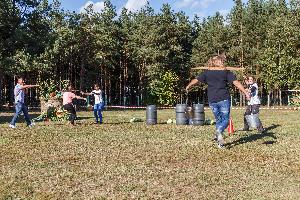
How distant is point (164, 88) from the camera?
59.1 meters

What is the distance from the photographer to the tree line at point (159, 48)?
53938mm

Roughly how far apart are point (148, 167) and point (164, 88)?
4945 centimetres

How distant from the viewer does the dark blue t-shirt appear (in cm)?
1205

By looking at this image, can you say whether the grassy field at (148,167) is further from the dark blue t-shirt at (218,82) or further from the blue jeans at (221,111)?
the dark blue t-shirt at (218,82)

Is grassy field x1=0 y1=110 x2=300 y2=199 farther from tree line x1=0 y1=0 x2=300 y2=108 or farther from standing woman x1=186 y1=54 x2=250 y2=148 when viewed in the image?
tree line x1=0 y1=0 x2=300 y2=108

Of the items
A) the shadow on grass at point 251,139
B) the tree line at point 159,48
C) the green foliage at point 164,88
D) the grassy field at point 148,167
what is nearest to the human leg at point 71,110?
the grassy field at point 148,167

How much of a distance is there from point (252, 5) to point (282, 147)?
178 feet

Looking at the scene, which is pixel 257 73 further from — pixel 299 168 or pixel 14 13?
pixel 299 168

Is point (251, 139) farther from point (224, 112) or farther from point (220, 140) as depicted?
point (224, 112)

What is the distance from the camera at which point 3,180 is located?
27.9 feet

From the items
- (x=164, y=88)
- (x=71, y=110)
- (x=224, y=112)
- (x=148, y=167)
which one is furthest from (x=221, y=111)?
(x=164, y=88)

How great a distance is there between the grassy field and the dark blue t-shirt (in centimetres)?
140

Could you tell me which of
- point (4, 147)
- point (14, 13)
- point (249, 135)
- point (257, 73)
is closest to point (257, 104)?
point (249, 135)

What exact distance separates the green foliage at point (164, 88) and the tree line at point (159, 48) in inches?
Result: 4.0
